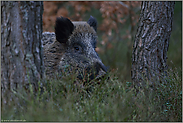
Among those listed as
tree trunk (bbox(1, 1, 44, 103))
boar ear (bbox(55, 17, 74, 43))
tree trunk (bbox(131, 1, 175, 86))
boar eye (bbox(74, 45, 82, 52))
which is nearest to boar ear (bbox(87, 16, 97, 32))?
boar ear (bbox(55, 17, 74, 43))

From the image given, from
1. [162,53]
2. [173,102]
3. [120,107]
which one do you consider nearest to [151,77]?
[162,53]

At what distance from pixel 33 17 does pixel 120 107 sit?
5.61 ft

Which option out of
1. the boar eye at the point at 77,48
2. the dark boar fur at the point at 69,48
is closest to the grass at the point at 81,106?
the dark boar fur at the point at 69,48

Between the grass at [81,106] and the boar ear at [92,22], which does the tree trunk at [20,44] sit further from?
the boar ear at [92,22]

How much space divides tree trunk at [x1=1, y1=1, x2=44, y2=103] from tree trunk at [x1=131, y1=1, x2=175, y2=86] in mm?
2350

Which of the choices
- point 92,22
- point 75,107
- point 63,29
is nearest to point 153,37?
point 92,22

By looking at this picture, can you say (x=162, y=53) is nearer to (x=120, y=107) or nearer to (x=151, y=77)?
(x=151, y=77)

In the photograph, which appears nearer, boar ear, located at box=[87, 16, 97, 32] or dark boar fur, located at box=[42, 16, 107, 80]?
dark boar fur, located at box=[42, 16, 107, 80]

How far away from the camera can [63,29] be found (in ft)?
13.8

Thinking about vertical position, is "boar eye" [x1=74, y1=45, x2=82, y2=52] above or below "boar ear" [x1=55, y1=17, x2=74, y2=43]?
below

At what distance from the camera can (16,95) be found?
2744mm

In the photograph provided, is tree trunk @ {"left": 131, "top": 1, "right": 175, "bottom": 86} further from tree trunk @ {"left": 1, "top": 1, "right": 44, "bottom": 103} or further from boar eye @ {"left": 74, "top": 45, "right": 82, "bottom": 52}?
tree trunk @ {"left": 1, "top": 1, "right": 44, "bottom": 103}

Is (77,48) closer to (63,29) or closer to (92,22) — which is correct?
(63,29)

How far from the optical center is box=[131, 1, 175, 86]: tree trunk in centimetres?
412
